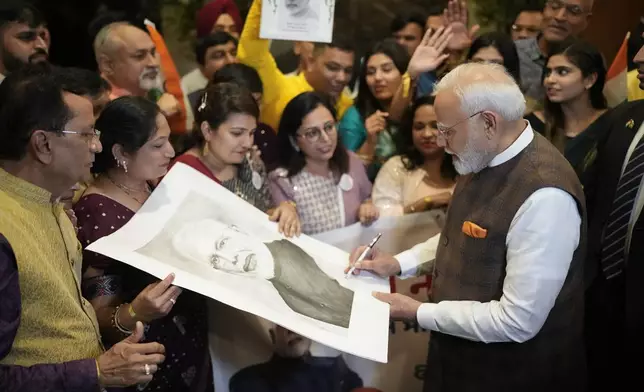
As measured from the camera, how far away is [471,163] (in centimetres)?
147

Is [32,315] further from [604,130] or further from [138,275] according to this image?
Answer: [604,130]

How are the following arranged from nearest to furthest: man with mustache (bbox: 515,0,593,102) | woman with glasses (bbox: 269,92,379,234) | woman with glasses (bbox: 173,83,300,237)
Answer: woman with glasses (bbox: 173,83,300,237), woman with glasses (bbox: 269,92,379,234), man with mustache (bbox: 515,0,593,102)

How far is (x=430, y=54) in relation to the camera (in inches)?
96.3

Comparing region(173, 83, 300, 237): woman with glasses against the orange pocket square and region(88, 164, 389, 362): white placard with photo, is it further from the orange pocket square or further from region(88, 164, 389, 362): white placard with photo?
the orange pocket square

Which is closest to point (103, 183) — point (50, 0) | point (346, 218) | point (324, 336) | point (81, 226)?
point (81, 226)

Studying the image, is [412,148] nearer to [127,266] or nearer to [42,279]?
[127,266]

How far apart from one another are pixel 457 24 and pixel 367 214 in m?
1.08

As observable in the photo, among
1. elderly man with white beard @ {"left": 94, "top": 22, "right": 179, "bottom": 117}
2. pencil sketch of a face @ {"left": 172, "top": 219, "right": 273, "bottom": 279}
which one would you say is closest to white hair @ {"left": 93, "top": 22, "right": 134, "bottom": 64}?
elderly man with white beard @ {"left": 94, "top": 22, "right": 179, "bottom": 117}

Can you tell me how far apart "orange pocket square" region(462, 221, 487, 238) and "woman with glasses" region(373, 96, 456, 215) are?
28.2 inches

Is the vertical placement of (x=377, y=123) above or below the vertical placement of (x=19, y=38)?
below

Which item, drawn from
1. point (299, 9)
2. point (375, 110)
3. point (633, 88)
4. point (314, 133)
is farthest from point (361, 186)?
point (633, 88)

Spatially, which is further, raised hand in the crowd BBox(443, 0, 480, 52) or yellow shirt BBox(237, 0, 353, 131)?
raised hand in the crowd BBox(443, 0, 480, 52)

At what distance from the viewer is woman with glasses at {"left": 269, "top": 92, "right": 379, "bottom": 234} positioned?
210 centimetres

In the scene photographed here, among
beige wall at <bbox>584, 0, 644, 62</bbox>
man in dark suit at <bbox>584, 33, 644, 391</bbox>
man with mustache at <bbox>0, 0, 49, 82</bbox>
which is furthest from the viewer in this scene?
beige wall at <bbox>584, 0, 644, 62</bbox>
